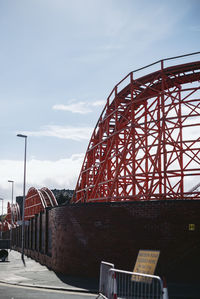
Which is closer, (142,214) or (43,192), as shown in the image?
(142,214)

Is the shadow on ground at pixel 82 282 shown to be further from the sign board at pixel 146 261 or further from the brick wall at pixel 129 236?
the sign board at pixel 146 261

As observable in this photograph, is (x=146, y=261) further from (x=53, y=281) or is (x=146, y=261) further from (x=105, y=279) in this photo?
(x=53, y=281)

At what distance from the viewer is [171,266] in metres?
15.4

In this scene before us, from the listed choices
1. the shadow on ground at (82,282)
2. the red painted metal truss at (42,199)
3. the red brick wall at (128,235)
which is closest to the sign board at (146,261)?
the red brick wall at (128,235)

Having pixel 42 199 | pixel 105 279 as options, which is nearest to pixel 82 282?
pixel 105 279

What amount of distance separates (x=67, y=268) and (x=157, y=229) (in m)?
5.45

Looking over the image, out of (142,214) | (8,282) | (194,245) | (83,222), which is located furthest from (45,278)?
(194,245)

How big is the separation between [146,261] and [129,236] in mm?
2209

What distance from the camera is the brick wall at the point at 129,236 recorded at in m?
15.3

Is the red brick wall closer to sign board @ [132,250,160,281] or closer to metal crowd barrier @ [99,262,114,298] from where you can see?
sign board @ [132,250,160,281]

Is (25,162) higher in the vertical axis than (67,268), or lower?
higher

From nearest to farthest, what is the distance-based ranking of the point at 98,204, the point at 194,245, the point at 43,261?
1. the point at 194,245
2. the point at 98,204
3. the point at 43,261

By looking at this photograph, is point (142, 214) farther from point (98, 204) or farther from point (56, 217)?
point (56, 217)

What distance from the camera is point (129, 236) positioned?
16.5m
